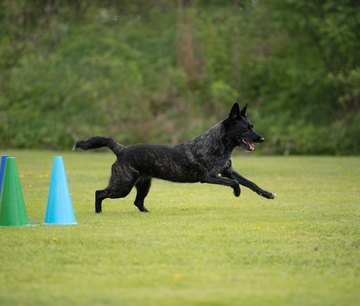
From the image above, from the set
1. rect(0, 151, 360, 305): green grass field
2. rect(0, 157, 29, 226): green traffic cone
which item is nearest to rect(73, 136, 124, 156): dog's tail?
rect(0, 151, 360, 305): green grass field

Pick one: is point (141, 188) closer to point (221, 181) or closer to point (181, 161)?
point (181, 161)

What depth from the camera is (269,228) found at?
32.2ft

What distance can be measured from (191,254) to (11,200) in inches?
102

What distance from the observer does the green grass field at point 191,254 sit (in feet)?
20.7

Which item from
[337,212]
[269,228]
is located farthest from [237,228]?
[337,212]

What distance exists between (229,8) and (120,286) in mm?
31883

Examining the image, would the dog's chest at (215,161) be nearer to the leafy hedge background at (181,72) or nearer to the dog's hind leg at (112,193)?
the dog's hind leg at (112,193)

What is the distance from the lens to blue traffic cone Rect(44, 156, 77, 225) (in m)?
9.73

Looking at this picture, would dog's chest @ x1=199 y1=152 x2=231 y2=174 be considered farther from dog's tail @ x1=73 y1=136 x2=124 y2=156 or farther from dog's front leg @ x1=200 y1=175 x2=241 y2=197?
dog's tail @ x1=73 y1=136 x2=124 y2=156

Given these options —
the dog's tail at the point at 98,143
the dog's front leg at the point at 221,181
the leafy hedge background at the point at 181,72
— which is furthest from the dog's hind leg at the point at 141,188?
the leafy hedge background at the point at 181,72

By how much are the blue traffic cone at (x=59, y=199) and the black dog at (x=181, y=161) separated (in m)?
1.28

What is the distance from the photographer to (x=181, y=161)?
11.6 metres

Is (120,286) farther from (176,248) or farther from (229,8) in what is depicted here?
(229,8)

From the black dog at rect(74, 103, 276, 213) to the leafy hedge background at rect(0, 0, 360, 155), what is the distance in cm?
1771
